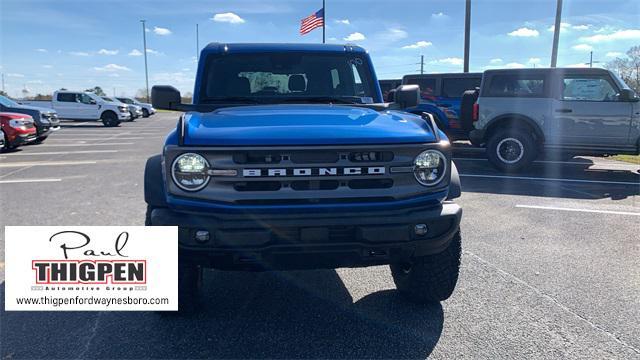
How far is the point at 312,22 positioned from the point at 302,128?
856 inches

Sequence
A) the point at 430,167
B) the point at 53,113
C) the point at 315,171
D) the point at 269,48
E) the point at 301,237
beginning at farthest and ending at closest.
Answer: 1. the point at 53,113
2. the point at 269,48
3. the point at 430,167
4. the point at 315,171
5. the point at 301,237

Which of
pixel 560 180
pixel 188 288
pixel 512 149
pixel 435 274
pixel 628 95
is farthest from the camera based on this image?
pixel 512 149

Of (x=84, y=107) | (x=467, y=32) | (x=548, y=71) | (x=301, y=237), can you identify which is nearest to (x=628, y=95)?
(x=548, y=71)

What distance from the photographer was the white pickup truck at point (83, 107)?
86.2ft

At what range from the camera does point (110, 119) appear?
87.5ft

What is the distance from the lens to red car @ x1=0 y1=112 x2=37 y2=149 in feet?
43.5

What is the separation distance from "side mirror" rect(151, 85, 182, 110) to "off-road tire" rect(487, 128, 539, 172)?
7.45m

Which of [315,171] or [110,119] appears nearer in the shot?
[315,171]

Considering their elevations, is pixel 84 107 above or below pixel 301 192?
above

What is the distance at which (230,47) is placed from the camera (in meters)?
4.38

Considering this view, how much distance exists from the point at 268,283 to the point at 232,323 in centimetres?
76

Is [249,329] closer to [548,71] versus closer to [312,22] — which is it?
[548,71]

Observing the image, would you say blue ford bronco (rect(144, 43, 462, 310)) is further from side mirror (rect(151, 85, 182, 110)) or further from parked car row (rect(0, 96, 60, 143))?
parked car row (rect(0, 96, 60, 143))

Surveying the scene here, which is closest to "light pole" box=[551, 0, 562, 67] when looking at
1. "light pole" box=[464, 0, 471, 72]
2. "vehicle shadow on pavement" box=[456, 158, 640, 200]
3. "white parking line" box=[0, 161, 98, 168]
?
"light pole" box=[464, 0, 471, 72]
